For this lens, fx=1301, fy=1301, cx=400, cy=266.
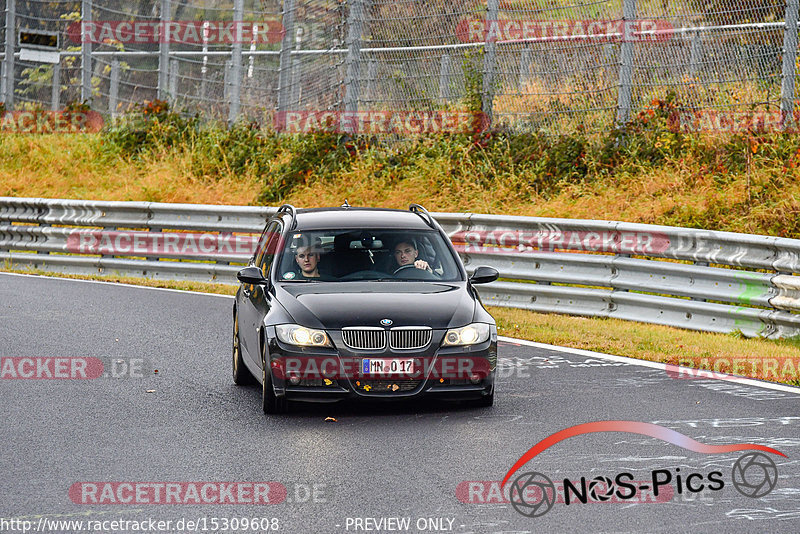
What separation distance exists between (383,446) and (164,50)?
72.1 feet

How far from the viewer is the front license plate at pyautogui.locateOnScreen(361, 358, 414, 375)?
8938 millimetres

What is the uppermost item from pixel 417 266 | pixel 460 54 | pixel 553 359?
pixel 460 54

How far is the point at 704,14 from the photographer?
19.1m

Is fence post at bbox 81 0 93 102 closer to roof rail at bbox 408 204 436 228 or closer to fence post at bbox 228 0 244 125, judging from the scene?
fence post at bbox 228 0 244 125

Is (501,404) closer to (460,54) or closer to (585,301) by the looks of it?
(585,301)

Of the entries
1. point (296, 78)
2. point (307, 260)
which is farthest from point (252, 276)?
point (296, 78)

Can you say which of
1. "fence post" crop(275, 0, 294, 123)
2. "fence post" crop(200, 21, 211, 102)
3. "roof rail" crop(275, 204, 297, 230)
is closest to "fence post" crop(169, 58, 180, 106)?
"fence post" crop(200, 21, 211, 102)

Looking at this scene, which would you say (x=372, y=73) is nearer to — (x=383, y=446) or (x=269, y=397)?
(x=269, y=397)

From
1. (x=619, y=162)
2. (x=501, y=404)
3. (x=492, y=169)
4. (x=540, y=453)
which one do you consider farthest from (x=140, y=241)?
(x=540, y=453)

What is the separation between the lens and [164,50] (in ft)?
94.3

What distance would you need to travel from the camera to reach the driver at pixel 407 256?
10.3m

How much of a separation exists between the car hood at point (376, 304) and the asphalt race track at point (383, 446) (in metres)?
0.70

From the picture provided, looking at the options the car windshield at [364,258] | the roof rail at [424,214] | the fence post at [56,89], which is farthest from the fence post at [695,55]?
the fence post at [56,89]

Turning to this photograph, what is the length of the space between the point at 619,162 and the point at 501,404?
1120 cm
